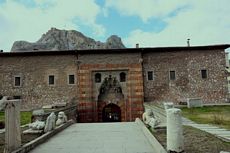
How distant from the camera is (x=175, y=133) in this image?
5926 millimetres

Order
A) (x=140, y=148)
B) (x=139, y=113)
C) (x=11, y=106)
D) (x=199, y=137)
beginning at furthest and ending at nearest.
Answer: (x=139, y=113) → (x=199, y=137) → (x=140, y=148) → (x=11, y=106)

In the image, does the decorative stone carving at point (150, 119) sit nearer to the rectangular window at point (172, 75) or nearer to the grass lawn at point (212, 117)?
the grass lawn at point (212, 117)

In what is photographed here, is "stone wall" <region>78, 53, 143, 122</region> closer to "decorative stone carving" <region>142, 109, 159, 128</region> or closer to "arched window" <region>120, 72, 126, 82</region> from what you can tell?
"arched window" <region>120, 72, 126, 82</region>

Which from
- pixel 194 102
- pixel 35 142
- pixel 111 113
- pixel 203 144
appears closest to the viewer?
pixel 203 144

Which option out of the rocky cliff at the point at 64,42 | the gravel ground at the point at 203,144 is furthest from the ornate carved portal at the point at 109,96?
the rocky cliff at the point at 64,42

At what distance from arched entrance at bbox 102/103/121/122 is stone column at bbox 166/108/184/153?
17882mm

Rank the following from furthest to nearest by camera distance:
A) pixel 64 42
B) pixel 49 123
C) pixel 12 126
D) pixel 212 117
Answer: pixel 64 42 < pixel 212 117 < pixel 49 123 < pixel 12 126

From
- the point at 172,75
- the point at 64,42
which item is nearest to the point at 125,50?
the point at 172,75

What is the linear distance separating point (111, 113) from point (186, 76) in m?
7.37

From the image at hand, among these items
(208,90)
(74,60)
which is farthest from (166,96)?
(74,60)

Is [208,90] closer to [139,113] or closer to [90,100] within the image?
[139,113]

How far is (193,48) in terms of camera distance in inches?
925

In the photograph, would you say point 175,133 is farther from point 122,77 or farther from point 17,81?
point 17,81

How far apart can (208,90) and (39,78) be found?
14.8 meters
